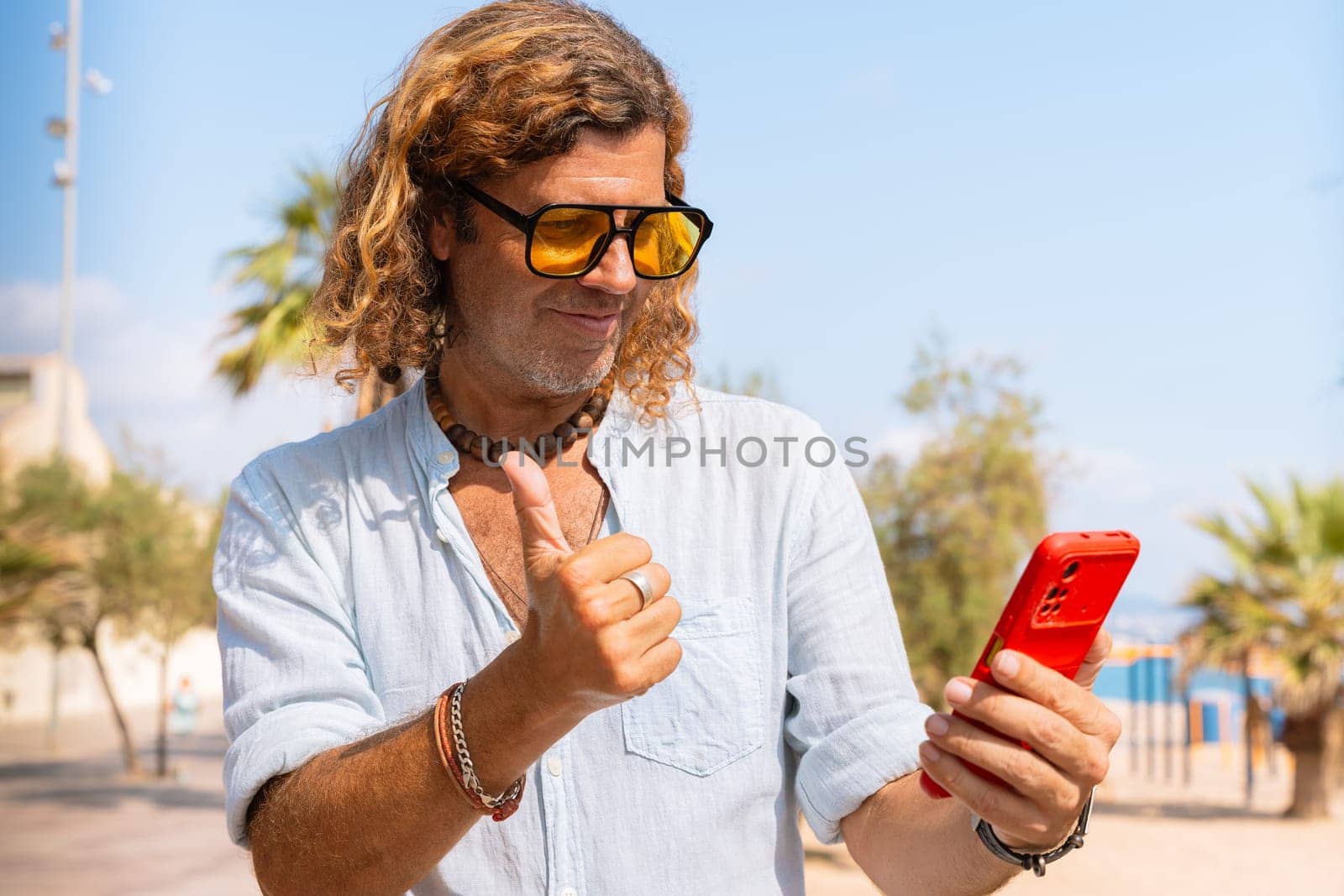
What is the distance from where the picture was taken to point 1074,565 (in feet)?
4.58

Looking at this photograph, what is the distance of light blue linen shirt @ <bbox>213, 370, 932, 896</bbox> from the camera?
1.90 m

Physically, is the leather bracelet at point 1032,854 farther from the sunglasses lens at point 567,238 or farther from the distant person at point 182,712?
the distant person at point 182,712

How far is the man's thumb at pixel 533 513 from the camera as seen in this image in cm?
150

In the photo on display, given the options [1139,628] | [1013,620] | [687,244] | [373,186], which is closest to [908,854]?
[1013,620]

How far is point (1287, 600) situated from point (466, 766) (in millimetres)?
13710

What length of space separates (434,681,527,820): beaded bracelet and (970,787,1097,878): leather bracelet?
620mm

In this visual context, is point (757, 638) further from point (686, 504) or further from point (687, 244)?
point (687, 244)

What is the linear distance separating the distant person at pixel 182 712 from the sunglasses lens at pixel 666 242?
27.2 metres

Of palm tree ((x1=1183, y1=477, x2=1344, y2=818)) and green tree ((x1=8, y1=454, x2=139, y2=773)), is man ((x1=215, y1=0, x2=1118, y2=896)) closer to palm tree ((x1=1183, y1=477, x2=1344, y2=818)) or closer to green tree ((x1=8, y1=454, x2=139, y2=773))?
palm tree ((x1=1183, y1=477, x2=1344, y2=818))

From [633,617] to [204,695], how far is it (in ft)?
126

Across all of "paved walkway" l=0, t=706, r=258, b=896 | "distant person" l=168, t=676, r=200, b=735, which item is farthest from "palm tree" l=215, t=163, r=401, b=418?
"distant person" l=168, t=676, r=200, b=735

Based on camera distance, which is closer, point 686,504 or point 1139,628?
point 686,504

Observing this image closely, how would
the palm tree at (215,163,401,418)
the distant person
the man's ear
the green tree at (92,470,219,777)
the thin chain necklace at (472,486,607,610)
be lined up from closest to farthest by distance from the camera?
1. the thin chain necklace at (472,486,607,610)
2. the man's ear
3. the palm tree at (215,163,401,418)
4. the green tree at (92,470,219,777)
5. the distant person

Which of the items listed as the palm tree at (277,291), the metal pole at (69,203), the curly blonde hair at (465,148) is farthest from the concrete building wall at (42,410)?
the curly blonde hair at (465,148)
